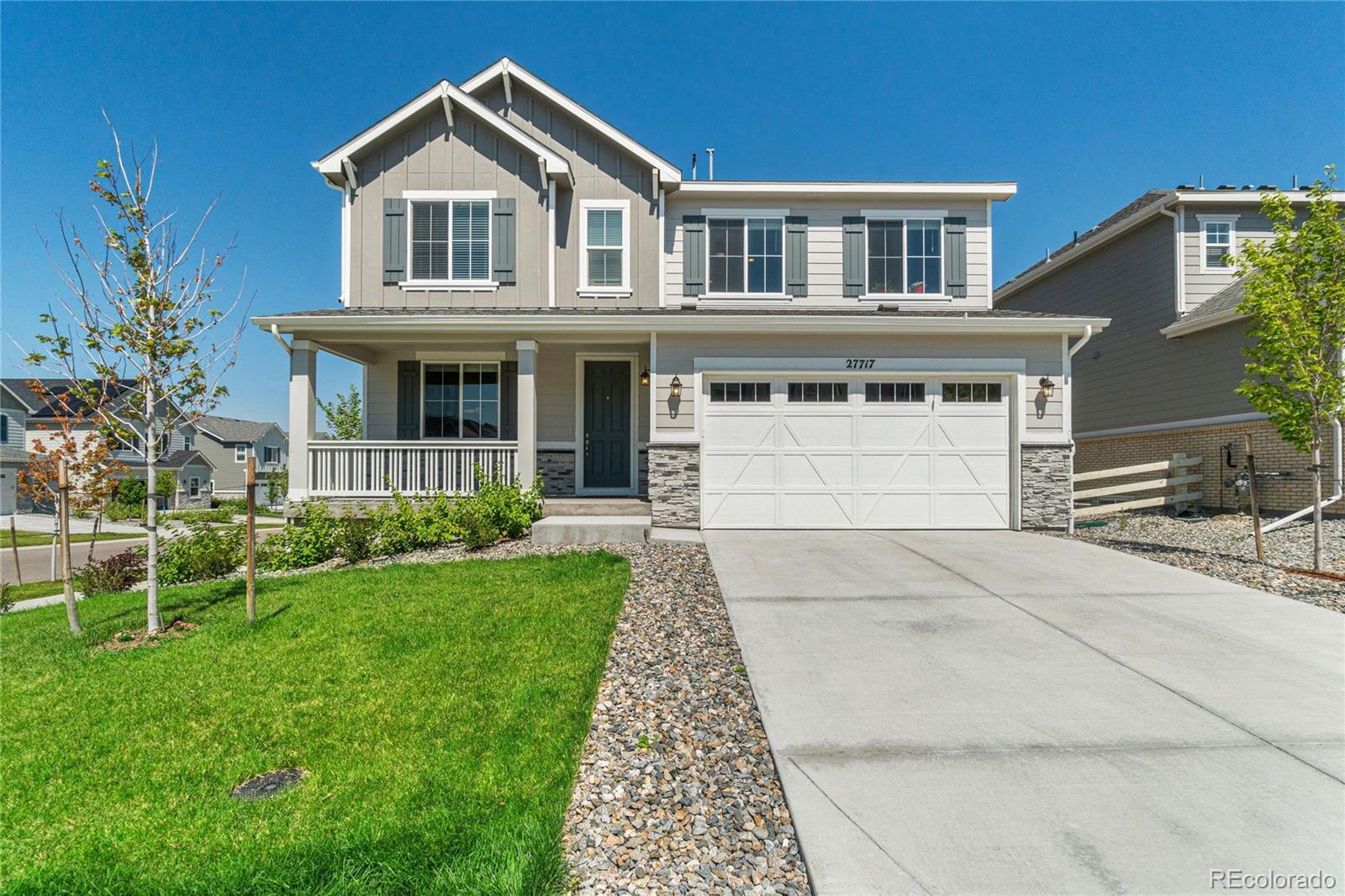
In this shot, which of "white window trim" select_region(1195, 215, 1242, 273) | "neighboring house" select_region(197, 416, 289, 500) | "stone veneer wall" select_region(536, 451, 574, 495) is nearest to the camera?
"stone veneer wall" select_region(536, 451, 574, 495)

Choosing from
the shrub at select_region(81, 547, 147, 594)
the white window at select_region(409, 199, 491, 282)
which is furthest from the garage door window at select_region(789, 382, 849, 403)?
the shrub at select_region(81, 547, 147, 594)

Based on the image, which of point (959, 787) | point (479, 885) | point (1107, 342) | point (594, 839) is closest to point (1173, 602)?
point (959, 787)

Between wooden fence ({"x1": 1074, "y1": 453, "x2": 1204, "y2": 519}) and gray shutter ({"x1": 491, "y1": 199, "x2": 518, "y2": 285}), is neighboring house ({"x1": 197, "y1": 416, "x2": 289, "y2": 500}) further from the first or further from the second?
wooden fence ({"x1": 1074, "y1": 453, "x2": 1204, "y2": 519})

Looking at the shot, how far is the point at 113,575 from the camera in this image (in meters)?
8.09

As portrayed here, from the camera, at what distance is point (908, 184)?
11.2 m

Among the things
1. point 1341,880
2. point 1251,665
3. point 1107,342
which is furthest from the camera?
point 1107,342

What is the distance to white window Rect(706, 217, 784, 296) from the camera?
1141 centimetres

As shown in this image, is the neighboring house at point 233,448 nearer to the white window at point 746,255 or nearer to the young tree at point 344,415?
the young tree at point 344,415

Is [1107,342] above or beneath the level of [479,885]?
above

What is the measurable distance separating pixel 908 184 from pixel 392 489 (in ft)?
34.1

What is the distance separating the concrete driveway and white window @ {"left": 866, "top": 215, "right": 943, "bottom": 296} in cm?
685

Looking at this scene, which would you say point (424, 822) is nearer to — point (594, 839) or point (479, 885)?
point (479, 885)

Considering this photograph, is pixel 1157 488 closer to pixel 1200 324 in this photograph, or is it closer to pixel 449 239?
pixel 1200 324

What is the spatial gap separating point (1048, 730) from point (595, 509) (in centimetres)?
706
